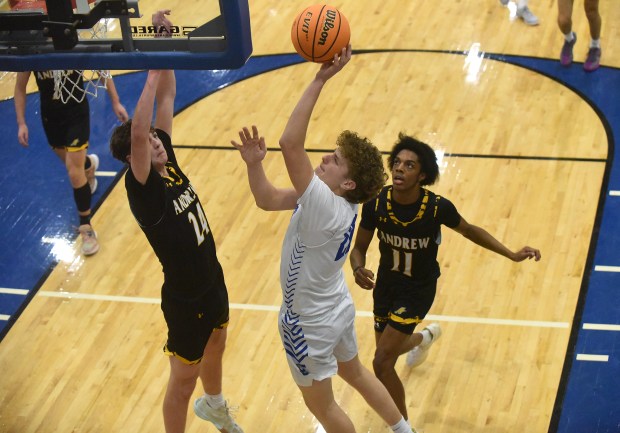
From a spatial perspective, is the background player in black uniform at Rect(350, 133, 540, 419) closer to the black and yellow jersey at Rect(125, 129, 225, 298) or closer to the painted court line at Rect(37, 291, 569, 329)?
the black and yellow jersey at Rect(125, 129, 225, 298)

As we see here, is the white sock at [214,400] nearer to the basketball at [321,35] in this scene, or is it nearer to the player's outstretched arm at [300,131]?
the player's outstretched arm at [300,131]

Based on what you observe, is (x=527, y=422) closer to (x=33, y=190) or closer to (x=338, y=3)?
(x=33, y=190)

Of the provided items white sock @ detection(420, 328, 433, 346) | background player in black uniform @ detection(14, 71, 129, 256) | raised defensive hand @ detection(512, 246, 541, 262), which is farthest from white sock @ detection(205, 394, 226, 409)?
background player in black uniform @ detection(14, 71, 129, 256)

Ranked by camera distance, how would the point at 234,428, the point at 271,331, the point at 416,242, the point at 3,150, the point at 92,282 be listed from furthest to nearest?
the point at 3,150, the point at 92,282, the point at 271,331, the point at 234,428, the point at 416,242

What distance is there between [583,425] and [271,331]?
2.16 meters

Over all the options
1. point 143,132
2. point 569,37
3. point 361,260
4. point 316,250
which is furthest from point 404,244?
point 569,37

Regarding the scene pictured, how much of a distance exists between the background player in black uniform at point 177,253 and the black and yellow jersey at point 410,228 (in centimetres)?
93

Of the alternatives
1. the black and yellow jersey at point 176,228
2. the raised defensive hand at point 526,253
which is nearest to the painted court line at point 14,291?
the black and yellow jersey at point 176,228

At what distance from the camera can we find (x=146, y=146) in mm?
4684

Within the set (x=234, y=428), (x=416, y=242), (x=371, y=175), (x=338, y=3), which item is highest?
(x=371, y=175)

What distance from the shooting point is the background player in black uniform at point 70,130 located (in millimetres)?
7711

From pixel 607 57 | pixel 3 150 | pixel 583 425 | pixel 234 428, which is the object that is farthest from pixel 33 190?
pixel 607 57

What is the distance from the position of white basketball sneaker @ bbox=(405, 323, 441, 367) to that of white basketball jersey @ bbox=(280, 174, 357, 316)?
1.45 meters

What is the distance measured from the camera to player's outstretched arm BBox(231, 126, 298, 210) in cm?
461
